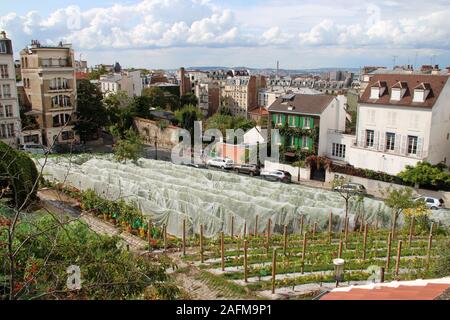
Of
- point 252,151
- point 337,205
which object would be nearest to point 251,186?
point 337,205

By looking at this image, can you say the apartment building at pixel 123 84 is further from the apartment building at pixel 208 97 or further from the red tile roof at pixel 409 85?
the red tile roof at pixel 409 85

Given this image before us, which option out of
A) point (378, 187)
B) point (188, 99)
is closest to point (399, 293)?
point (378, 187)

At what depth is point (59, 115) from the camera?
43.4 meters

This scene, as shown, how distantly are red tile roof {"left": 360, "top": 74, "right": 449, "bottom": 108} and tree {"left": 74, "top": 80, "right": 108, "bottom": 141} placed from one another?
25743mm

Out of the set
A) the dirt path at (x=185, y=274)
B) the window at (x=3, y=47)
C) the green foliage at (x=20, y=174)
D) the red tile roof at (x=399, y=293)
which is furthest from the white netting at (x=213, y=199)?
the window at (x=3, y=47)

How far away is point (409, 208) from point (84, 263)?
1410 cm

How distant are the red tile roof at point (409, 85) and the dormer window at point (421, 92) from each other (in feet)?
0.24

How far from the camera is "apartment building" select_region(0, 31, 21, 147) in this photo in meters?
38.6

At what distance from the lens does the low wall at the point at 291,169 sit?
1302 inches

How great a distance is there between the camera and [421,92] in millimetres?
28719

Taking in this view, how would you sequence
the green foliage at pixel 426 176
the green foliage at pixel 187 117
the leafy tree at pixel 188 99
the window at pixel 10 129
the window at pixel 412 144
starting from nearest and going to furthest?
the green foliage at pixel 426 176 → the window at pixel 412 144 → the window at pixel 10 129 → the green foliage at pixel 187 117 → the leafy tree at pixel 188 99

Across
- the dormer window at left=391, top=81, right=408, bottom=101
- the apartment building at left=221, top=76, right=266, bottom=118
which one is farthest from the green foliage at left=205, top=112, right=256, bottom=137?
the apartment building at left=221, top=76, right=266, bottom=118

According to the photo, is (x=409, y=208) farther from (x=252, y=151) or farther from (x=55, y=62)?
(x=55, y=62)
